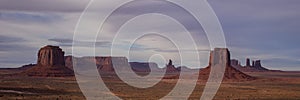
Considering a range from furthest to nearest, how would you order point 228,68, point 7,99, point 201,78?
point 228,68
point 201,78
point 7,99

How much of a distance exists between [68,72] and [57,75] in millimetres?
8714

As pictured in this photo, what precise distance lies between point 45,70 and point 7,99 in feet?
451

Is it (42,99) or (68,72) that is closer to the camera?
(42,99)

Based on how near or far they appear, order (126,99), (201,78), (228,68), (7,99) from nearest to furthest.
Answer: (7,99) < (126,99) < (201,78) < (228,68)

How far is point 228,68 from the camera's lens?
19488 centimetres

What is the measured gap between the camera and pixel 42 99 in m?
64.6

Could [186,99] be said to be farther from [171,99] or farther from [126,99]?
[126,99]

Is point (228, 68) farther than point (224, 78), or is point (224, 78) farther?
point (228, 68)

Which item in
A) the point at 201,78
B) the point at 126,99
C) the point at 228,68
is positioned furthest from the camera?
the point at 228,68

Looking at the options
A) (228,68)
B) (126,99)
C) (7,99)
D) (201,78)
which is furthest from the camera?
(228,68)

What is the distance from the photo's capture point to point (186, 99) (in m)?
70.8

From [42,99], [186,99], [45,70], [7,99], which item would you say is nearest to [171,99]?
[186,99]

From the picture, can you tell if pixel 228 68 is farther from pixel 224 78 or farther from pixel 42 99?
pixel 42 99

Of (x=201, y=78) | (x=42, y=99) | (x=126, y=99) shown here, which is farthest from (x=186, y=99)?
(x=201, y=78)
